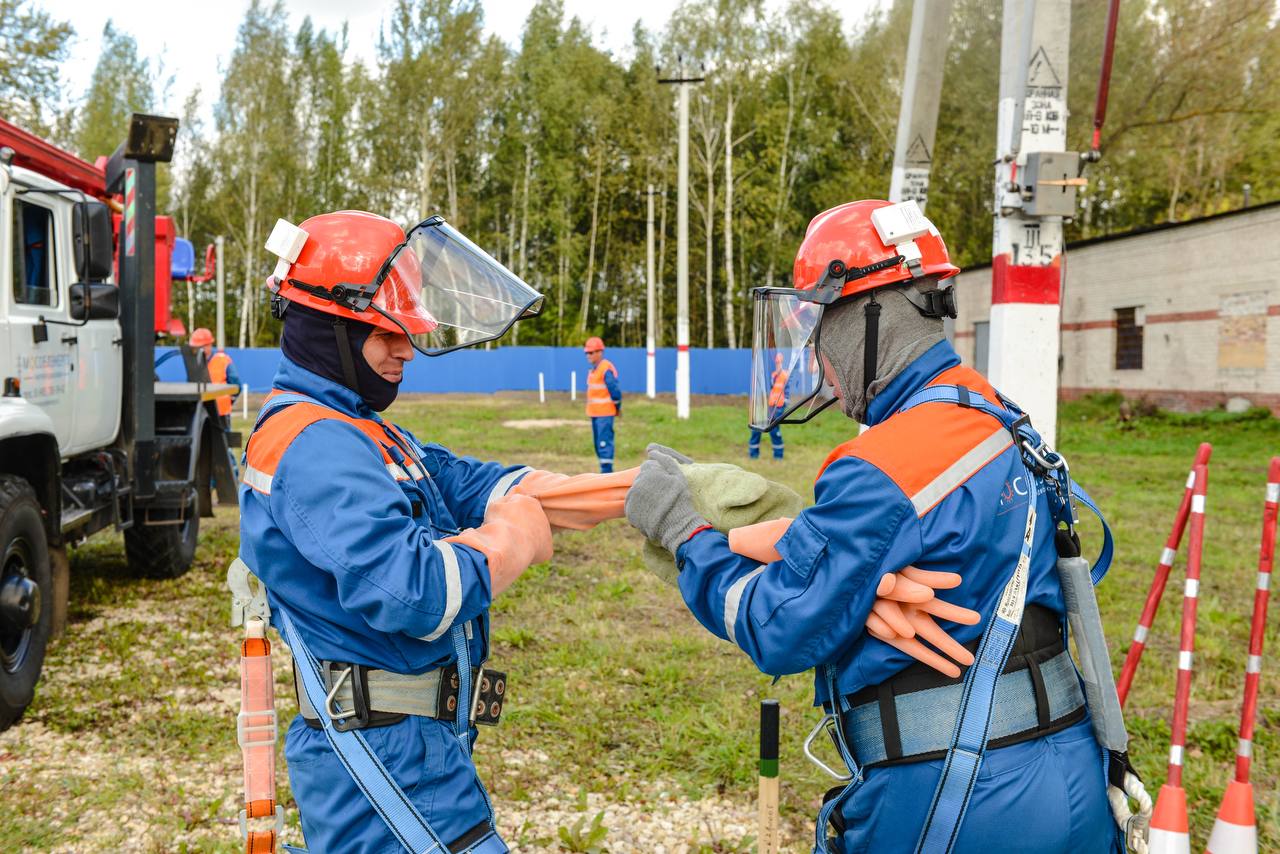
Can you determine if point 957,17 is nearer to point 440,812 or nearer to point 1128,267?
point 1128,267

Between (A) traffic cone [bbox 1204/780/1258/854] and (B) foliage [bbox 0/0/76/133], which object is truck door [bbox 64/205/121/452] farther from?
(B) foliage [bbox 0/0/76/133]

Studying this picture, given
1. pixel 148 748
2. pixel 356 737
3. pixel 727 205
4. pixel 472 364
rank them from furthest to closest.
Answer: pixel 727 205 < pixel 472 364 < pixel 148 748 < pixel 356 737

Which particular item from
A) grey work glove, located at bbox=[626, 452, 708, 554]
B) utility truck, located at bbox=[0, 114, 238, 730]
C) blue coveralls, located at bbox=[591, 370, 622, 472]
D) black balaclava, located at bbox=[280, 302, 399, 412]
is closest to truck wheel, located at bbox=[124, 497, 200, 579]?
utility truck, located at bbox=[0, 114, 238, 730]

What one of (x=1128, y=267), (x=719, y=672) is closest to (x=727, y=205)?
(x=1128, y=267)

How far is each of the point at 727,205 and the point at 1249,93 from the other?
20.1 metres

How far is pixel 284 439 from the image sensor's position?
218 cm

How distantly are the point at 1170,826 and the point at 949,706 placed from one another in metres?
1.79

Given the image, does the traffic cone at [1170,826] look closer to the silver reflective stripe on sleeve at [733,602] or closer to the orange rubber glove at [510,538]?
the silver reflective stripe on sleeve at [733,602]

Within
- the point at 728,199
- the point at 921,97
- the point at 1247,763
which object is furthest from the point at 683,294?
the point at 1247,763

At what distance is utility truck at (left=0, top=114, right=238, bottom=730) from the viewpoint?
5.43 m

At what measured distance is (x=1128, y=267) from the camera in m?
25.2

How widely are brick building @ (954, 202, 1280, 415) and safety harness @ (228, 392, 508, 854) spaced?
70.8 ft

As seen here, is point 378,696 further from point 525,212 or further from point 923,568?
point 525,212

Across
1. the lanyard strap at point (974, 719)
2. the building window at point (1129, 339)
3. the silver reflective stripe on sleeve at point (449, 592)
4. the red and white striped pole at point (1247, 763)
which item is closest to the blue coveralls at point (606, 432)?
the red and white striped pole at point (1247, 763)
